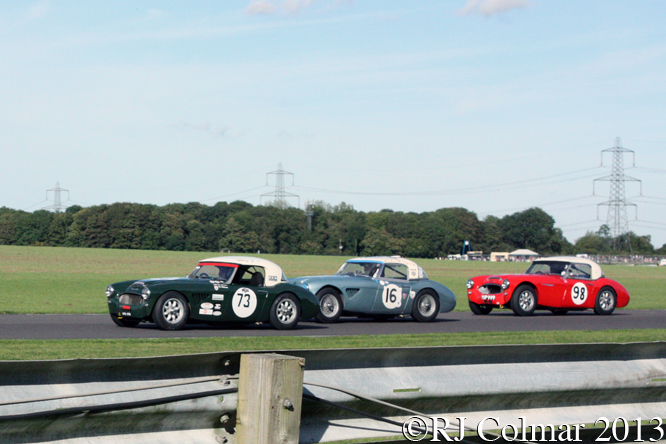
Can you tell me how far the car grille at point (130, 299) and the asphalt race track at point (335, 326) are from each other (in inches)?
18.9

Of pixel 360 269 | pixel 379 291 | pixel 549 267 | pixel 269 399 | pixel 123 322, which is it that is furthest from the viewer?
pixel 549 267

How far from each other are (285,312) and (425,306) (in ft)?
13.5

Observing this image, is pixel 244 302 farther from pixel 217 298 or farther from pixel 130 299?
pixel 130 299

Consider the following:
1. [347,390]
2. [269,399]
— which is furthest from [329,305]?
[269,399]

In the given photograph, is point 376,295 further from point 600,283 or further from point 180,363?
point 180,363

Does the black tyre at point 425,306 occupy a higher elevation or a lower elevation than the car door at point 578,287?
lower

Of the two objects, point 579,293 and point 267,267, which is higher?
point 267,267

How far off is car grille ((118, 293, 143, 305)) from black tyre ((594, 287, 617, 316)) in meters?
12.6

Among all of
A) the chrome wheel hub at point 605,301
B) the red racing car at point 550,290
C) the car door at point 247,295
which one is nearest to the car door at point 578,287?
the red racing car at point 550,290

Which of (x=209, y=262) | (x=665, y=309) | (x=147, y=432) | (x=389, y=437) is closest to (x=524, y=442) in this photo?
(x=389, y=437)

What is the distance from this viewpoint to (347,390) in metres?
3.76

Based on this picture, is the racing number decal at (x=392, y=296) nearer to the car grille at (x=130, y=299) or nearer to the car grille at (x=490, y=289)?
the car grille at (x=490, y=289)

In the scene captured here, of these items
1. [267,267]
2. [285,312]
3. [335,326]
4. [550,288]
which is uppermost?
[267,267]

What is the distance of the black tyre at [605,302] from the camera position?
68.0 feet
